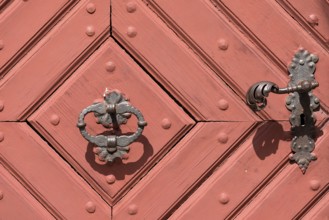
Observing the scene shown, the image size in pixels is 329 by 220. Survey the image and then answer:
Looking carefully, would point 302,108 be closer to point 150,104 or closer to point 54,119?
point 150,104

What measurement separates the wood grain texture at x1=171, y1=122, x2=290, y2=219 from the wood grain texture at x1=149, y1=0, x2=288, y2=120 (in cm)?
5

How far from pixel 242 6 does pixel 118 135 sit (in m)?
0.39

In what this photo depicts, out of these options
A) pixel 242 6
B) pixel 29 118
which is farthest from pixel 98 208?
pixel 242 6

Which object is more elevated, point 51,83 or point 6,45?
point 6,45

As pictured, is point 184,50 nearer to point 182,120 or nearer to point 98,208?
point 182,120

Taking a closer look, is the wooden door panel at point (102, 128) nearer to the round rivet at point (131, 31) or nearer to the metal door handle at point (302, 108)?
the round rivet at point (131, 31)

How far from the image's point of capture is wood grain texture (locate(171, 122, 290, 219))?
166cm

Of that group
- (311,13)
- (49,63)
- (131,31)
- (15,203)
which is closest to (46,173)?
(15,203)

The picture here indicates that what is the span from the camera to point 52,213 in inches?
65.1

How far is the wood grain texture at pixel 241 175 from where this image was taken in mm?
1659

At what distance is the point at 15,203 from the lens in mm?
1647

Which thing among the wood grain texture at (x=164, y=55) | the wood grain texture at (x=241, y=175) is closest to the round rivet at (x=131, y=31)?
the wood grain texture at (x=164, y=55)

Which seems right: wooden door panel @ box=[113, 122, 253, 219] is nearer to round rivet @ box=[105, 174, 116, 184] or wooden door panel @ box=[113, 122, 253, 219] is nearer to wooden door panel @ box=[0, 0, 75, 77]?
round rivet @ box=[105, 174, 116, 184]

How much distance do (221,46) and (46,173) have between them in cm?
46
